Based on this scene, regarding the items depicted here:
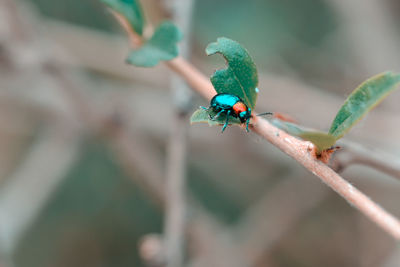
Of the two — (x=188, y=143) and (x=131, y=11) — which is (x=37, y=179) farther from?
(x=131, y=11)

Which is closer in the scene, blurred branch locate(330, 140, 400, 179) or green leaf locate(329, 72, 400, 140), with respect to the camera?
green leaf locate(329, 72, 400, 140)

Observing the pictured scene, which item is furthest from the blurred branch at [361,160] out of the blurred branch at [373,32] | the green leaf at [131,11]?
the blurred branch at [373,32]

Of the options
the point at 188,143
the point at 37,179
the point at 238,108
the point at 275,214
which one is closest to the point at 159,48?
the point at 238,108

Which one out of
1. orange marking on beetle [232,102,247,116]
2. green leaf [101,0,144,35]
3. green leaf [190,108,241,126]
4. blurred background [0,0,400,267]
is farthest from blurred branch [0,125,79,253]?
green leaf [190,108,241,126]

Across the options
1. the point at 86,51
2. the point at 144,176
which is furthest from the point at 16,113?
the point at 144,176

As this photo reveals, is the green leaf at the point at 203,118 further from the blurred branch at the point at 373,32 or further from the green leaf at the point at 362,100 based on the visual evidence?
the blurred branch at the point at 373,32

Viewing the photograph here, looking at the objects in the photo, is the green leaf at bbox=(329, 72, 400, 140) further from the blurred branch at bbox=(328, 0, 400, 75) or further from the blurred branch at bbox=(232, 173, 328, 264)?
the blurred branch at bbox=(328, 0, 400, 75)
